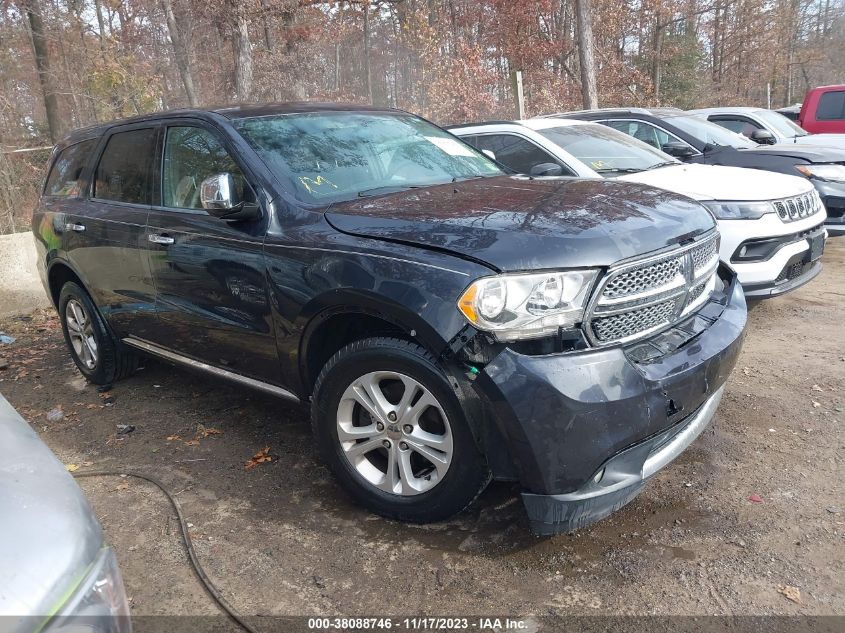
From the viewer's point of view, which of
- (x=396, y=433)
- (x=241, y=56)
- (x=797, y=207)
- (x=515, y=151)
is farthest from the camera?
(x=241, y=56)

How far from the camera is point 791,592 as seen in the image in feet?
7.80

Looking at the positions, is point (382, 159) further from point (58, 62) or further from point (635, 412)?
point (58, 62)

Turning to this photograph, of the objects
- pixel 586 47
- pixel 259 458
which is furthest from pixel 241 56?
pixel 259 458

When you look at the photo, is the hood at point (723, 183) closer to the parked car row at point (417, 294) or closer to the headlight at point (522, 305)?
the parked car row at point (417, 294)

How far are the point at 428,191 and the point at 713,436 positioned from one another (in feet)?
6.60

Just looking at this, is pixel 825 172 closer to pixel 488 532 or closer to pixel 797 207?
pixel 797 207

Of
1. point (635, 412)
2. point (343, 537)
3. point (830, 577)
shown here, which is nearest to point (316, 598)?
point (343, 537)

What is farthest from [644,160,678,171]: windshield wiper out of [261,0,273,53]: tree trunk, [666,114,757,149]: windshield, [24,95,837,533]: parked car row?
[261,0,273,53]: tree trunk

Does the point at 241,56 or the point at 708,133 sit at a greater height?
the point at 241,56

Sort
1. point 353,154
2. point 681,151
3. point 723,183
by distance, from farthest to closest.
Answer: point 681,151 < point 723,183 < point 353,154

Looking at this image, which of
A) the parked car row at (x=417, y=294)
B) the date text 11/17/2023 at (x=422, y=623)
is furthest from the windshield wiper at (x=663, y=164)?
the date text 11/17/2023 at (x=422, y=623)

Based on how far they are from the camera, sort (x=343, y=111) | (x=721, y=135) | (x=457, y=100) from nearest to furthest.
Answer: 1. (x=343, y=111)
2. (x=721, y=135)
3. (x=457, y=100)

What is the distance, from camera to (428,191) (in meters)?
3.35

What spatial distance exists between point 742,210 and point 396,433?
363 cm
